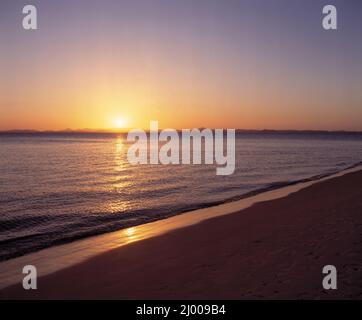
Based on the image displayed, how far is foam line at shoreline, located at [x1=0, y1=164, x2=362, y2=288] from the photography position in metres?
9.15

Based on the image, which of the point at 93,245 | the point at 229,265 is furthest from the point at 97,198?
the point at 229,265

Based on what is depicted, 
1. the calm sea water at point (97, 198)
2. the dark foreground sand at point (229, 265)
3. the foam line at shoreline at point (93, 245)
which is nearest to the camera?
the dark foreground sand at point (229, 265)

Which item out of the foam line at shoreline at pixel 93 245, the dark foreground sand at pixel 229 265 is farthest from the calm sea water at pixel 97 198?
the dark foreground sand at pixel 229 265

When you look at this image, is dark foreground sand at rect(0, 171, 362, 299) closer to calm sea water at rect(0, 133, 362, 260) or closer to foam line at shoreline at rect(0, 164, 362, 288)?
foam line at shoreline at rect(0, 164, 362, 288)

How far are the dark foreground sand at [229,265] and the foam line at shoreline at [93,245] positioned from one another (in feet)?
1.70

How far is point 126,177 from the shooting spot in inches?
1120

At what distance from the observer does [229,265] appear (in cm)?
834

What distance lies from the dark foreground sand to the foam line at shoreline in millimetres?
517

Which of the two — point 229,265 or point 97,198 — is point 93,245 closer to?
point 229,265

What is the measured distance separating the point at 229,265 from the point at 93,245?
4.75 meters

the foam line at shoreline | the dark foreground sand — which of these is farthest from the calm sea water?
the dark foreground sand

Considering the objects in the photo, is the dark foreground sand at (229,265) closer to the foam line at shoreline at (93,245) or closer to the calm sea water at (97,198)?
the foam line at shoreline at (93,245)

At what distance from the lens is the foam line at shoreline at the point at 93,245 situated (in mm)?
9148

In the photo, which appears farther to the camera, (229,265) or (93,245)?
(93,245)
